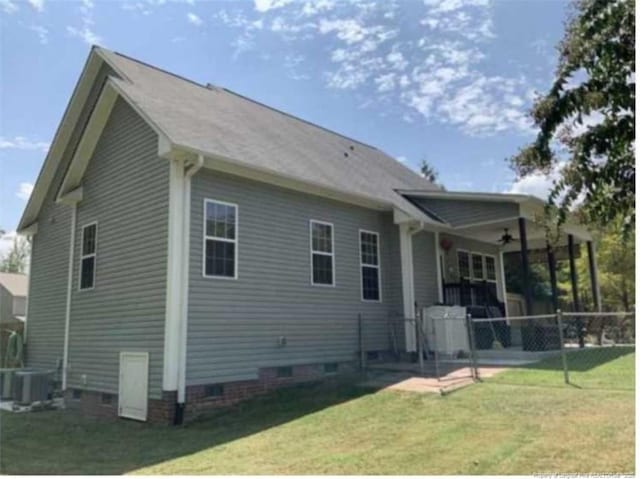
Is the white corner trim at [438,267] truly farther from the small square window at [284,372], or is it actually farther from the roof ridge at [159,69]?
the roof ridge at [159,69]

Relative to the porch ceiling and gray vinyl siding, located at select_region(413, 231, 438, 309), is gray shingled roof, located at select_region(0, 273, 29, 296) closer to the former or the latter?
gray vinyl siding, located at select_region(413, 231, 438, 309)

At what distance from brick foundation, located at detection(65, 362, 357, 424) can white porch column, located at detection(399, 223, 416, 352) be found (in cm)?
175

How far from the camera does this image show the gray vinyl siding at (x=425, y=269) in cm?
1288

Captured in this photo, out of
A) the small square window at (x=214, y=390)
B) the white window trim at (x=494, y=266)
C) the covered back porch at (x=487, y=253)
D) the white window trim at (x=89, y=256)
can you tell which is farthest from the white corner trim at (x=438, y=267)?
the white window trim at (x=89, y=256)

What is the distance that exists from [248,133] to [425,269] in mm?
5513

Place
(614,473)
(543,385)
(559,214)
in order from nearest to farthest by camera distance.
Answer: (559,214)
(614,473)
(543,385)

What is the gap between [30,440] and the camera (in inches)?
303

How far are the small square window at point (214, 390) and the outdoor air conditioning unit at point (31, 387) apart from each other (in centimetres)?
417

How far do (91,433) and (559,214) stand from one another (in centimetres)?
752

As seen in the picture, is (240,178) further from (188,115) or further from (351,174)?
(351,174)

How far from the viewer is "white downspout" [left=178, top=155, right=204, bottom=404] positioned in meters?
8.27

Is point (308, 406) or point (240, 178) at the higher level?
point (240, 178)

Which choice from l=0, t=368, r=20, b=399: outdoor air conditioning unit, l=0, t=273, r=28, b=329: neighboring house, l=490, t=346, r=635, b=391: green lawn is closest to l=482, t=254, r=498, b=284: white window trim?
l=490, t=346, r=635, b=391: green lawn

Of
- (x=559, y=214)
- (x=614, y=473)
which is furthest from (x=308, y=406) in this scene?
(x=559, y=214)
